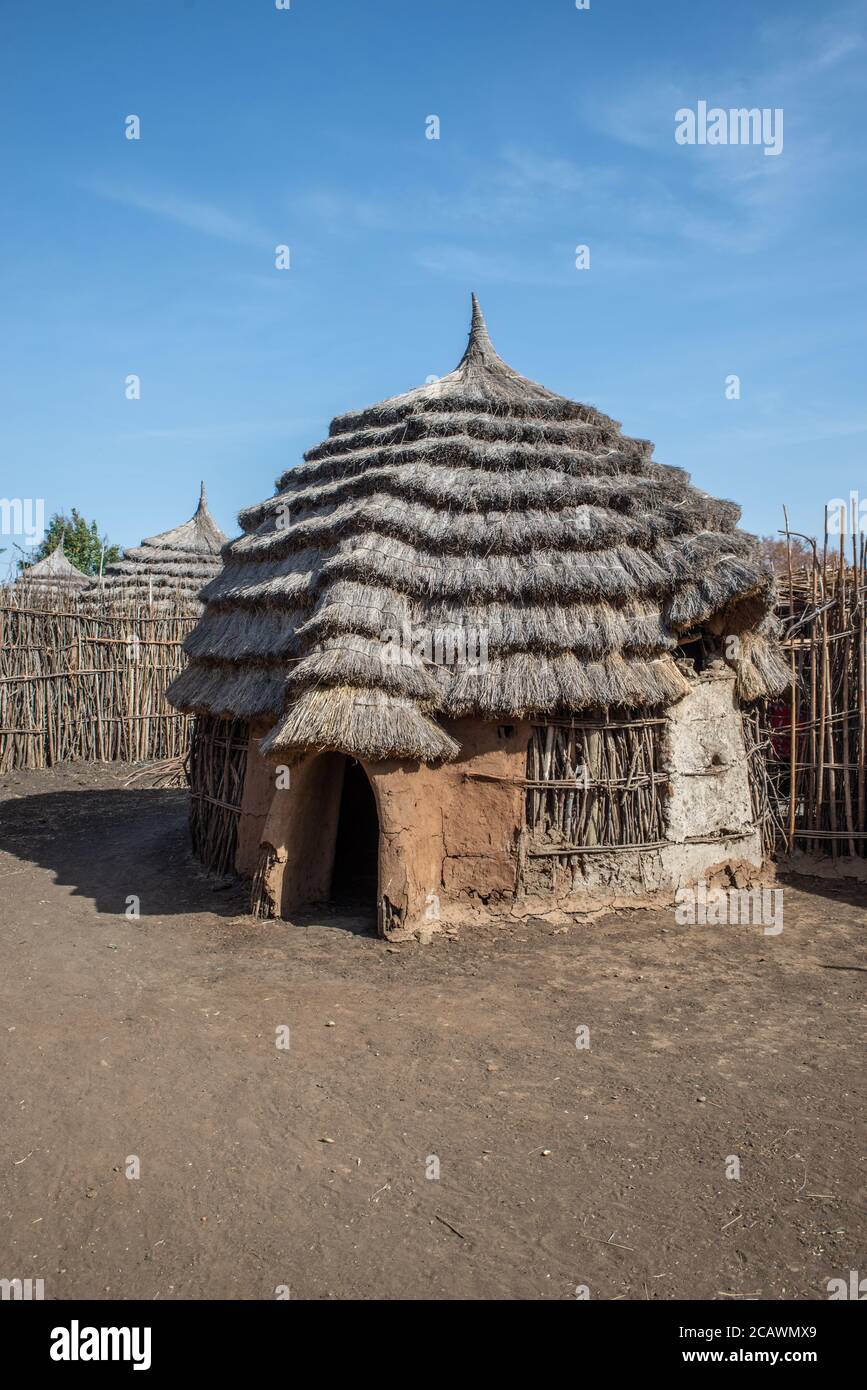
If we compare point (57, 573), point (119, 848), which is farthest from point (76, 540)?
point (119, 848)

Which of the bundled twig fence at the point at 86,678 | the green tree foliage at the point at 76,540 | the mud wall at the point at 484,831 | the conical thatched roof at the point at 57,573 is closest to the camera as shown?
the mud wall at the point at 484,831

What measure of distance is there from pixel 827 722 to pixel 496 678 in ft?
14.4

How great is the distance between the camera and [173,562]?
77.8 feet

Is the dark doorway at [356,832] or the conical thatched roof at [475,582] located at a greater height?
the conical thatched roof at [475,582]

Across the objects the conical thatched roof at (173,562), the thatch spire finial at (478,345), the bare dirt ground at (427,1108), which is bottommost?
the bare dirt ground at (427,1108)

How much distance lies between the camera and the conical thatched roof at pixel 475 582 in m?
8.53

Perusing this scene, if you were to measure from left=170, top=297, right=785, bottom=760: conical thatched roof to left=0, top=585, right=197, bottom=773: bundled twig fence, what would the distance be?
750cm

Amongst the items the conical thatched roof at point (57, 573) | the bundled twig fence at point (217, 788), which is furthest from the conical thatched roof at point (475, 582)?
the conical thatched roof at point (57, 573)

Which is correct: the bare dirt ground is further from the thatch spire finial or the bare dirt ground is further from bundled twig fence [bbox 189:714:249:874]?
the thatch spire finial

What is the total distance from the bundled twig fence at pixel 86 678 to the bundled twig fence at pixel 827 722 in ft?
40.5

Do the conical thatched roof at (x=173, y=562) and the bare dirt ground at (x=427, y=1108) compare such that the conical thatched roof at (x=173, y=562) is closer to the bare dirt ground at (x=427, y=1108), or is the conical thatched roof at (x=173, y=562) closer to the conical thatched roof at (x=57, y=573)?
the conical thatched roof at (x=57, y=573)

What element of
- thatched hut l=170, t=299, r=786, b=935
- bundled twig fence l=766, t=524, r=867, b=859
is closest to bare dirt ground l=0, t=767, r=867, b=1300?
thatched hut l=170, t=299, r=786, b=935

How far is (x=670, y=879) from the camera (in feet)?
31.0
